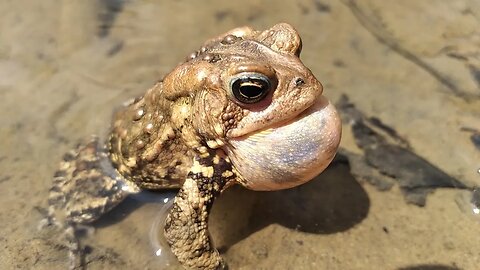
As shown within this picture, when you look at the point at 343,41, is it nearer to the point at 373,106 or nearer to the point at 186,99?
the point at 373,106

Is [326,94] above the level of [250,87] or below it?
below

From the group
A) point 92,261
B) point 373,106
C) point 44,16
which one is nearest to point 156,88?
point 92,261

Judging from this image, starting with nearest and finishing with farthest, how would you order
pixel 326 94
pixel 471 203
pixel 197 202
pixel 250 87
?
pixel 250 87
pixel 197 202
pixel 471 203
pixel 326 94

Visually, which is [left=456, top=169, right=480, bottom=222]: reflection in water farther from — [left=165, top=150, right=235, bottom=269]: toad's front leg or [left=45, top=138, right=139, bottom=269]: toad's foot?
[left=45, top=138, right=139, bottom=269]: toad's foot

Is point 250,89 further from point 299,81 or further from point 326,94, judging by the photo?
point 326,94

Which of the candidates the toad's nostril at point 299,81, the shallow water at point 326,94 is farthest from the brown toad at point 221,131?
the shallow water at point 326,94

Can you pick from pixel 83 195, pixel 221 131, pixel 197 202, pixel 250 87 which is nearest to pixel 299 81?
pixel 250 87

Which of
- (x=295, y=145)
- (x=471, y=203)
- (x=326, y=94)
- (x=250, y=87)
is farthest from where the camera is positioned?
(x=326, y=94)
